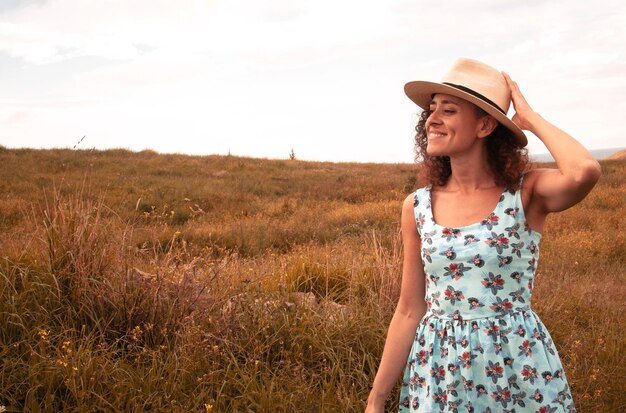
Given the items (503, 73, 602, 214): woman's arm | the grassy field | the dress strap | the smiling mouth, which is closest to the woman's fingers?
(503, 73, 602, 214): woman's arm

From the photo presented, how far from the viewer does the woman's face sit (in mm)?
2428

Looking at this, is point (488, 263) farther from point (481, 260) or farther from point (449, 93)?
point (449, 93)

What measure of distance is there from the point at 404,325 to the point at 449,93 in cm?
100

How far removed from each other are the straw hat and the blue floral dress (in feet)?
1.05

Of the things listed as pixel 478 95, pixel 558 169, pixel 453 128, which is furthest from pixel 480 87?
pixel 558 169

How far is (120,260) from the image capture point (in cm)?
418

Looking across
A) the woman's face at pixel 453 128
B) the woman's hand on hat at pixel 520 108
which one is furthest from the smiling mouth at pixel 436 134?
the woman's hand on hat at pixel 520 108

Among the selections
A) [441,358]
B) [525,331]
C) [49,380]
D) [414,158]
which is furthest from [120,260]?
[525,331]

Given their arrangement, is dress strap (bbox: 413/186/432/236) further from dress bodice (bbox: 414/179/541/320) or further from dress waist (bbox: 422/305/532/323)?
dress waist (bbox: 422/305/532/323)

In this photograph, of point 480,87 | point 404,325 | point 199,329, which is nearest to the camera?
point 480,87

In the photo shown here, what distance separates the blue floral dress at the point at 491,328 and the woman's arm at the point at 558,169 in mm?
107

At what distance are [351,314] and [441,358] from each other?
1.92m

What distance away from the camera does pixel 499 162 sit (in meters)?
2.45

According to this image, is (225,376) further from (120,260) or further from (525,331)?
(525,331)
